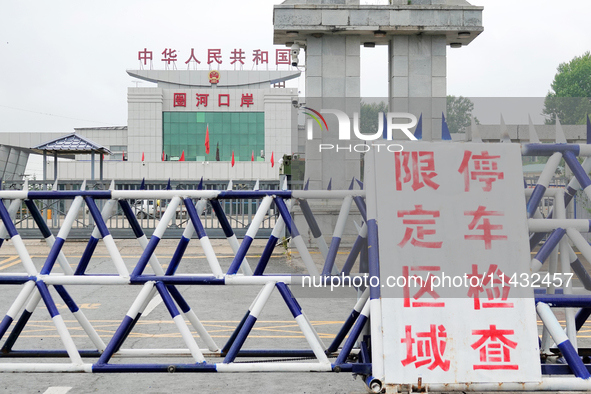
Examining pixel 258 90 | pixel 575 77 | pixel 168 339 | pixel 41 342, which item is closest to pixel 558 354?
pixel 168 339

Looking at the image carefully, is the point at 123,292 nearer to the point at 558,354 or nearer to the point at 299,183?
the point at 558,354

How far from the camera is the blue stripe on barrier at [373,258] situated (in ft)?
12.2

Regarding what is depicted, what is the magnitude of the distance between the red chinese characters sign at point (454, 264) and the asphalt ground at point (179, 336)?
59.0 inches

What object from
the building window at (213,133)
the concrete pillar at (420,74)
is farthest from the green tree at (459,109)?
the concrete pillar at (420,74)

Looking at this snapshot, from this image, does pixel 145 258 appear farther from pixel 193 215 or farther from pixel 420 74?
pixel 420 74

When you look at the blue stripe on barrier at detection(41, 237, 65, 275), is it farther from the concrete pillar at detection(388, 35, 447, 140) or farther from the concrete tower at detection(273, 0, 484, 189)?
the concrete pillar at detection(388, 35, 447, 140)

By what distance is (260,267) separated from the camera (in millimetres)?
4582

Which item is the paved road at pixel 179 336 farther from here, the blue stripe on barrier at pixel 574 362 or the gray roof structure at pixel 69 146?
the gray roof structure at pixel 69 146

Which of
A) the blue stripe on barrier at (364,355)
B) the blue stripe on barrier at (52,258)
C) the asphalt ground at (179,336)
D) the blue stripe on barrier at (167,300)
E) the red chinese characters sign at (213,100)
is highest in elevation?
the red chinese characters sign at (213,100)

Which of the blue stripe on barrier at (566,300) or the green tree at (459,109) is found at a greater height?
the green tree at (459,109)

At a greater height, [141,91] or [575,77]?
[575,77]

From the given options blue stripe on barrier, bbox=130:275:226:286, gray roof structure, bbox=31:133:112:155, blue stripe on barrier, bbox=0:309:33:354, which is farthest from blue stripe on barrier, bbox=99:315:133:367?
gray roof structure, bbox=31:133:112:155

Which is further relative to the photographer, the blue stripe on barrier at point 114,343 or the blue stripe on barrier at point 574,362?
the blue stripe on barrier at point 114,343

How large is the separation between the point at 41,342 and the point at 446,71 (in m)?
14.3
